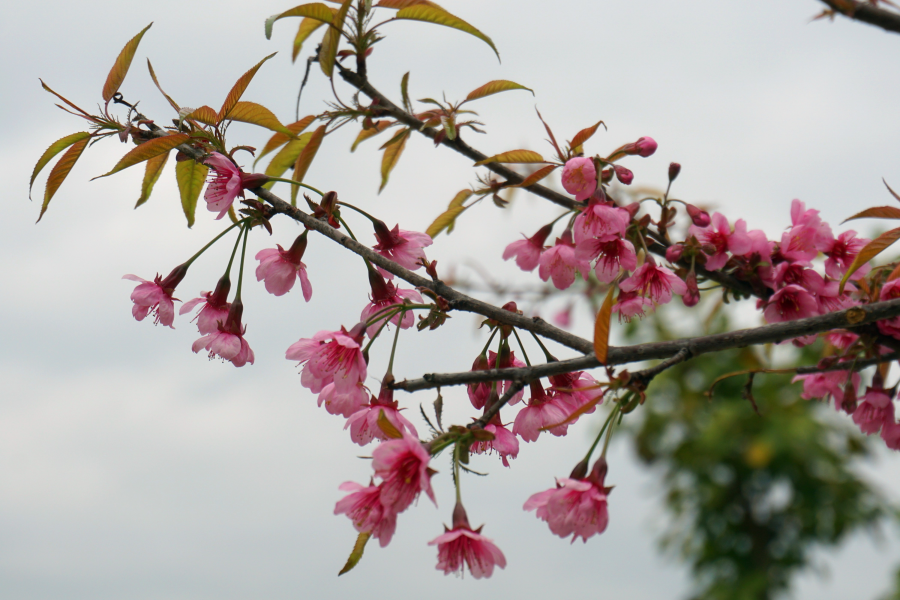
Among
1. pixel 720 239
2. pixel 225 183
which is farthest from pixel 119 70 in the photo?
pixel 720 239

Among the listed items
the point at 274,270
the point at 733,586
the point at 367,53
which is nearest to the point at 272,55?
the point at 367,53

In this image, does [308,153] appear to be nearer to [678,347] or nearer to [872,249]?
[678,347]

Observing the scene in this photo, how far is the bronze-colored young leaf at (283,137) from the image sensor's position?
1065mm

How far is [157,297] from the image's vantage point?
1.01 m

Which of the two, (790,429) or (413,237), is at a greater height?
(790,429)

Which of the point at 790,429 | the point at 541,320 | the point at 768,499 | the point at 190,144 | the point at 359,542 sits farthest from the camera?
the point at 768,499

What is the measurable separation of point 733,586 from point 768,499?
1.12 m

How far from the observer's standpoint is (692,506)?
303 inches

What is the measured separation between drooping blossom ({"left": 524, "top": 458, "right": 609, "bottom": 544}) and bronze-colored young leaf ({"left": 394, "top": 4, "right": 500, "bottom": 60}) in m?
0.57

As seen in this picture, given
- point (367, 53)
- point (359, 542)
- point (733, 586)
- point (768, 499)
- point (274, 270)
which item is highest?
point (768, 499)

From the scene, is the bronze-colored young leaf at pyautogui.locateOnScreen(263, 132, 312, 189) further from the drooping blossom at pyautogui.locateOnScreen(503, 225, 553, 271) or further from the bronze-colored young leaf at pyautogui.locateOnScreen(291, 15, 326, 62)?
the drooping blossom at pyautogui.locateOnScreen(503, 225, 553, 271)

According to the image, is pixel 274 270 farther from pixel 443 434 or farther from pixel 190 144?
pixel 443 434

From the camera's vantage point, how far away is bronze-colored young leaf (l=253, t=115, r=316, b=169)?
3.50 ft

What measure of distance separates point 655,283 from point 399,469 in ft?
1.84
